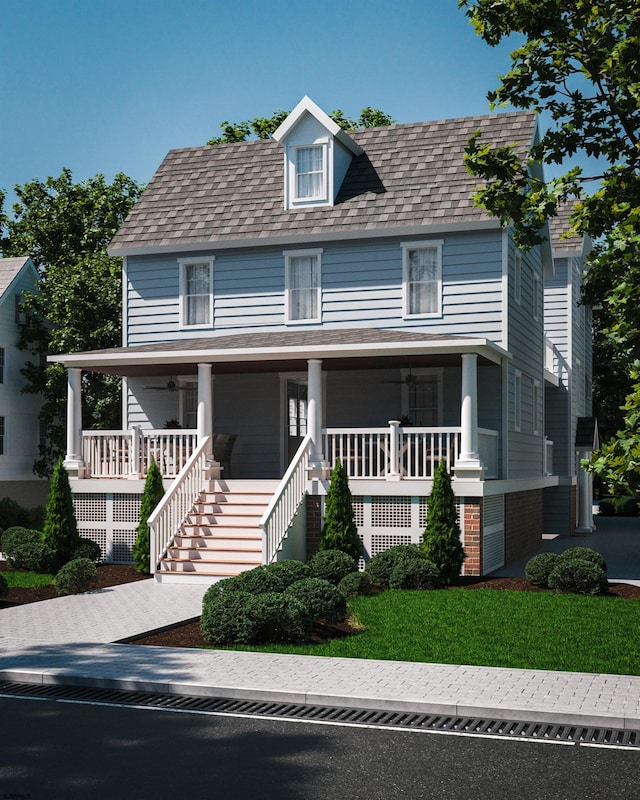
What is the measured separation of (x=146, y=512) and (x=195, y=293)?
6428 millimetres

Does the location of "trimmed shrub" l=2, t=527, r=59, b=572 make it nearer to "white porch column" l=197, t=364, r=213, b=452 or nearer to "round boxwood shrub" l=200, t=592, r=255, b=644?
"white porch column" l=197, t=364, r=213, b=452

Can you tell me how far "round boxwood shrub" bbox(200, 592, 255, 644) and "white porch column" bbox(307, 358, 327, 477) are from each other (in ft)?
25.9

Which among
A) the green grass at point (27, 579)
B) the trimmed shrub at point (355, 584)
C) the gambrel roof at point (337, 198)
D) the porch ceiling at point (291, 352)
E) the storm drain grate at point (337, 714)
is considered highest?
the gambrel roof at point (337, 198)

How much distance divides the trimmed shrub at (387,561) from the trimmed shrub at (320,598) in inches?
141

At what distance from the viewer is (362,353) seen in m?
19.8

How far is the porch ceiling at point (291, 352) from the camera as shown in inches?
768

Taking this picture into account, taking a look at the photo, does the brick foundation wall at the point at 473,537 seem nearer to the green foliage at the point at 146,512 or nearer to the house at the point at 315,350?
the house at the point at 315,350

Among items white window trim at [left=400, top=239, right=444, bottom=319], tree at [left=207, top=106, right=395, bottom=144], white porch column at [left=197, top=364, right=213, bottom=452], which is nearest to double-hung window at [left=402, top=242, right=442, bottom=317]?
white window trim at [left=400, top=239, right=444, bottom=319]

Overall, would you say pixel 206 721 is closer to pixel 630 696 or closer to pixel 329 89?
pixel 630 696

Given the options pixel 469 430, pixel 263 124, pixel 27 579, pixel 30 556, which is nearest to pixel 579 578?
pixel 469 430

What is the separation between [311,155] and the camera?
24.1 metres

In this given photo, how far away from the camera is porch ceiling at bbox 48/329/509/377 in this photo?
19516 millimetres

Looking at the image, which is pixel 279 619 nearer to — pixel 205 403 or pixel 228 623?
pixel 228 623

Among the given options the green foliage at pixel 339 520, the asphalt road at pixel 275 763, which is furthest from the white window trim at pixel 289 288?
the asphalt road at pixel 275 763
